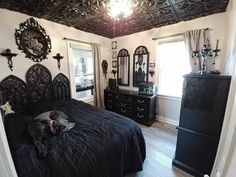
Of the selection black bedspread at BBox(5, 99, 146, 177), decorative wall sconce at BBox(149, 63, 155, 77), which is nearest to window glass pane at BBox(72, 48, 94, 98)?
black bedspread at BBox(5, 99, 146, 177)

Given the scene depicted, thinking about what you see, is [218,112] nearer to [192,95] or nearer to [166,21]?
[192,95]

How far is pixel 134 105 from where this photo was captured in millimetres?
3238

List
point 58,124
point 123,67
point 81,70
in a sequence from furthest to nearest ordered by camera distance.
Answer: point 123,67 < point 81,70 < point 58,124

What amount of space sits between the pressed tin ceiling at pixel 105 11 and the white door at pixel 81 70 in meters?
0.53

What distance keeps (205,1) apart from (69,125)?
107 inches

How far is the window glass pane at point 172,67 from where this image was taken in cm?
282

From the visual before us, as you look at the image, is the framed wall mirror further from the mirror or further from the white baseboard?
the white baseboard

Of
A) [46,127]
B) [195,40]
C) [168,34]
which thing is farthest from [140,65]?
[46,127]

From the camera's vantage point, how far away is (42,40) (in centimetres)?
255

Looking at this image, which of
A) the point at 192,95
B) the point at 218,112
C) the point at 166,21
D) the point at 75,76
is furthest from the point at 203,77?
the point at 75,76

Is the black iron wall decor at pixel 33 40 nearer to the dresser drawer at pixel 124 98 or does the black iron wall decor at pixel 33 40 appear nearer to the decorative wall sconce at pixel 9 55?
the decorative wall sconce at pixel 9 55

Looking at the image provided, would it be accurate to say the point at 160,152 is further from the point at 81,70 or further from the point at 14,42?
the point at 14,42

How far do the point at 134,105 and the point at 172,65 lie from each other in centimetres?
134

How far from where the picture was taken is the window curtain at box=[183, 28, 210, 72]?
2398mm
